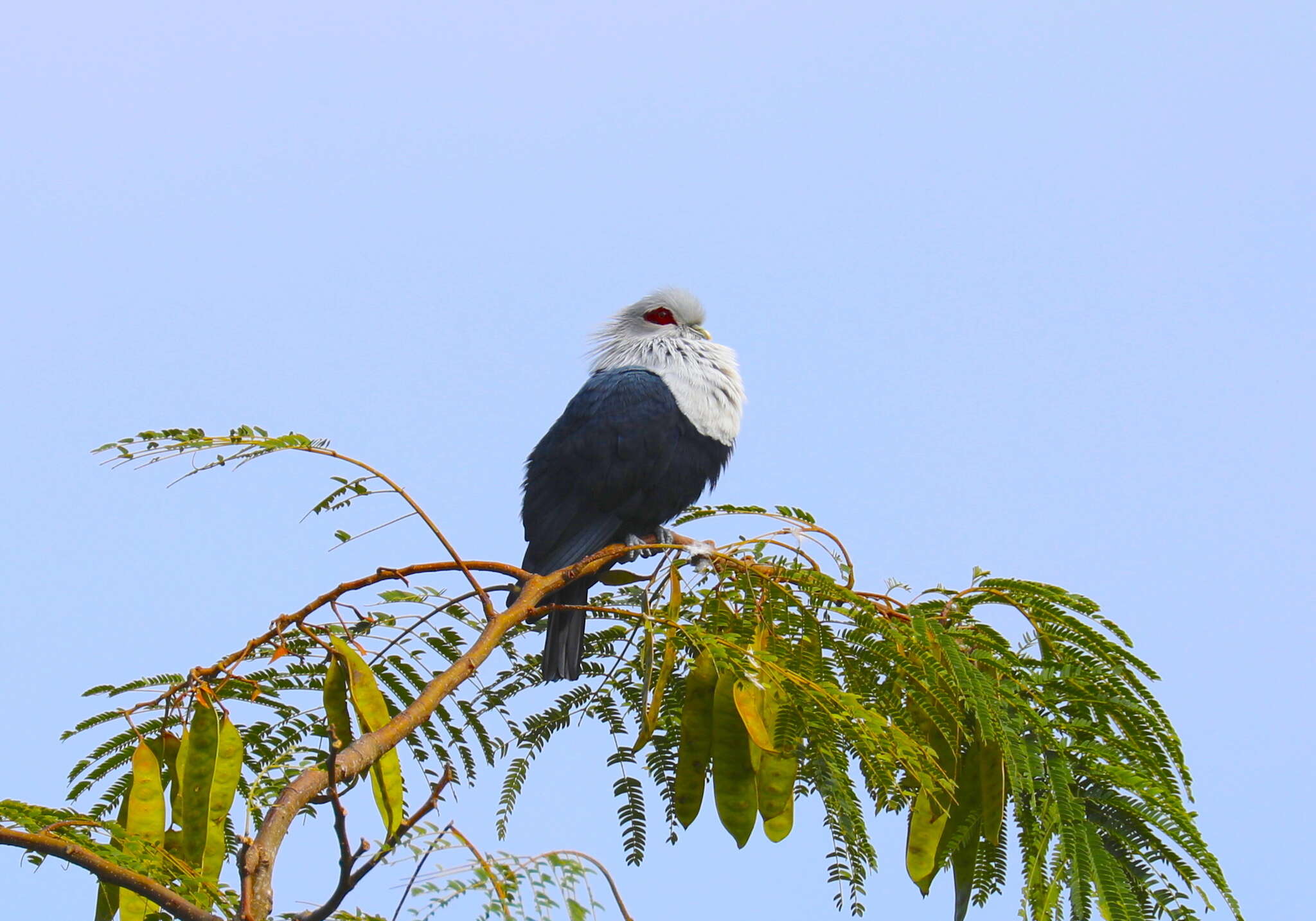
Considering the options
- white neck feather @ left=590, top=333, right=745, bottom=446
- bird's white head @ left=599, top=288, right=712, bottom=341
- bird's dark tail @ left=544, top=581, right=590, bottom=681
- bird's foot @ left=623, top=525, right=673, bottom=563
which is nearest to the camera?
bird's dark tail @ left=544, top=581, right=590, bottom=681

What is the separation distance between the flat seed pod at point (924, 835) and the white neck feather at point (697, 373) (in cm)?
275

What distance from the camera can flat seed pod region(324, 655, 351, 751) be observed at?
2520mm

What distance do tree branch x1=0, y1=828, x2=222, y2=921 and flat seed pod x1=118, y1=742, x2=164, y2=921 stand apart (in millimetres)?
117

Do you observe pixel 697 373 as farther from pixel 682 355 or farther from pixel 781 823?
pixel 781 823

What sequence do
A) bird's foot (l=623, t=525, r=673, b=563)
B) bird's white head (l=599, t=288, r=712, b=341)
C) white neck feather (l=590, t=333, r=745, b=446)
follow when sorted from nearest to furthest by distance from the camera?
bird's foot (l=623, t=525, r=673, b=563) < white neck feather (l=590, t=333, r=745, b=446) < bird's white head (l=599, t=288, r=712, b=341)

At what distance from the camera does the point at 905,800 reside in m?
2.69

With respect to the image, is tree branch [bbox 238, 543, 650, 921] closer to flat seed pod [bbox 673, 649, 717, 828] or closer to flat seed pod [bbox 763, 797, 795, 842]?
flat seed pod [bbox 673, 649, 717, 828]

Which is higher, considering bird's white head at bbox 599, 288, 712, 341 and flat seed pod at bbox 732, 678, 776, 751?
bird's white head at bbox 599, 288, 712, 341

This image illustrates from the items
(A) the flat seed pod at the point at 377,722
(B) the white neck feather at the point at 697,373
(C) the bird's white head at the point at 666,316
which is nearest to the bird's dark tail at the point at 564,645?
(A) the flat seed pod at the point at 377,722

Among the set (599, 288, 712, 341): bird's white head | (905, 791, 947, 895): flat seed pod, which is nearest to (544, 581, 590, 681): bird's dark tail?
(905, 791, 947, 895): flat seed pod

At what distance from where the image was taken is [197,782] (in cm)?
240

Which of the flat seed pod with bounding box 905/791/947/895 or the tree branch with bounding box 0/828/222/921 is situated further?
the flat seed pod with bounding box 905/791/947/895

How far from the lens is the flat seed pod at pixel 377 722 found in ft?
7.82

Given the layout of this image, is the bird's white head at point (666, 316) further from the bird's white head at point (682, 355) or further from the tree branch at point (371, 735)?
the tree branch at point (371, 735)
